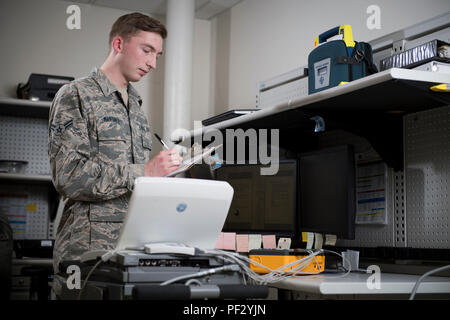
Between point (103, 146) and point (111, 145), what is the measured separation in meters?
0.03

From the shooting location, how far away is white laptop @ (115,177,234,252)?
1.21 m

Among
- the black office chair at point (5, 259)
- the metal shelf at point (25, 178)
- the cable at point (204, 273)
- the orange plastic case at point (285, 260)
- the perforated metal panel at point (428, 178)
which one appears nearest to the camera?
the cable at point (204, 273)

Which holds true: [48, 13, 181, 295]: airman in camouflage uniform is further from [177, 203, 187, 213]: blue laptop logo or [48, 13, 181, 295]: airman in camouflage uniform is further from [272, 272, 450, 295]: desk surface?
[272, 272, 450, 295]: desk surface

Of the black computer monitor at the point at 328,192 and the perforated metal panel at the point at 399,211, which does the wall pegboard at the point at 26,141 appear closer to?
the black computer monitor at the point at 328,192

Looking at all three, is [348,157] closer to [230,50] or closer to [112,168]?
[112,168]

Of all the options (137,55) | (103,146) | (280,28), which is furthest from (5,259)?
(280,28)

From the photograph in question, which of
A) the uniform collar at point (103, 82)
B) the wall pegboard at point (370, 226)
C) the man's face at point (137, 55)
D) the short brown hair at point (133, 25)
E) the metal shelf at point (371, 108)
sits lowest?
the wall pegboard at point (370, 226)

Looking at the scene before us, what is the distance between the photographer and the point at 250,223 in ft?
7.36

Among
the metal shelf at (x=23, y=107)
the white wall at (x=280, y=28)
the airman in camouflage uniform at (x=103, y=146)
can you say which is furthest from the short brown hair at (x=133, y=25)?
the metal shelf at (x=23, y=107)

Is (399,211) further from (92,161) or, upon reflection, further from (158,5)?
(158,5)

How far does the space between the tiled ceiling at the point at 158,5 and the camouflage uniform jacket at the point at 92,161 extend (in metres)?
2.27

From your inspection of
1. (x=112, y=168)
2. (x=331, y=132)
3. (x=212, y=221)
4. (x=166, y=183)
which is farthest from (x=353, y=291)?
(x=331, y=132)

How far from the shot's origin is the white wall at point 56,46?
378cm
